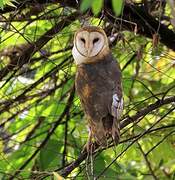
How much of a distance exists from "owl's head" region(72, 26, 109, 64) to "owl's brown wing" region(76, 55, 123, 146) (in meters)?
0.05

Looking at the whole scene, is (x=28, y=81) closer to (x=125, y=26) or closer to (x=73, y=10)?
(x=73, y=10)

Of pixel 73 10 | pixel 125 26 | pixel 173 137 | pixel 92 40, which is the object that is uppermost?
pixel 73 10

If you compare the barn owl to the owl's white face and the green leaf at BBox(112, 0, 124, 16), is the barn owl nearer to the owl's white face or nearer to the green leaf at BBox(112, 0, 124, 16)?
the owl's white face

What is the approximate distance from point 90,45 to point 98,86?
16 cm

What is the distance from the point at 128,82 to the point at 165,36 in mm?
345

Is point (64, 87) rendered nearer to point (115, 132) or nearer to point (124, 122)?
point (124, 122)

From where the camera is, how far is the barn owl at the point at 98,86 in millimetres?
1992

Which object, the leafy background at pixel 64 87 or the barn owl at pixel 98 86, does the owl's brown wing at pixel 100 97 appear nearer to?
the barn owl at pixel 98 86

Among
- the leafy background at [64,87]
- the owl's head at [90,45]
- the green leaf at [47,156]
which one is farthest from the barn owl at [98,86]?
the green leaf at [47,156]

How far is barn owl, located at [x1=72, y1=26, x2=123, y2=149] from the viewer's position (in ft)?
6.54

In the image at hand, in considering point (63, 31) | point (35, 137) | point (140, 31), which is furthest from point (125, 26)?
point (35, 137)

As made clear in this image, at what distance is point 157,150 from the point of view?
2.90 metres

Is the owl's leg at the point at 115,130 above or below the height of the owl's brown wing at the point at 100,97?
below

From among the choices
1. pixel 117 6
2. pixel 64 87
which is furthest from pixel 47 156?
pixel 117 6
